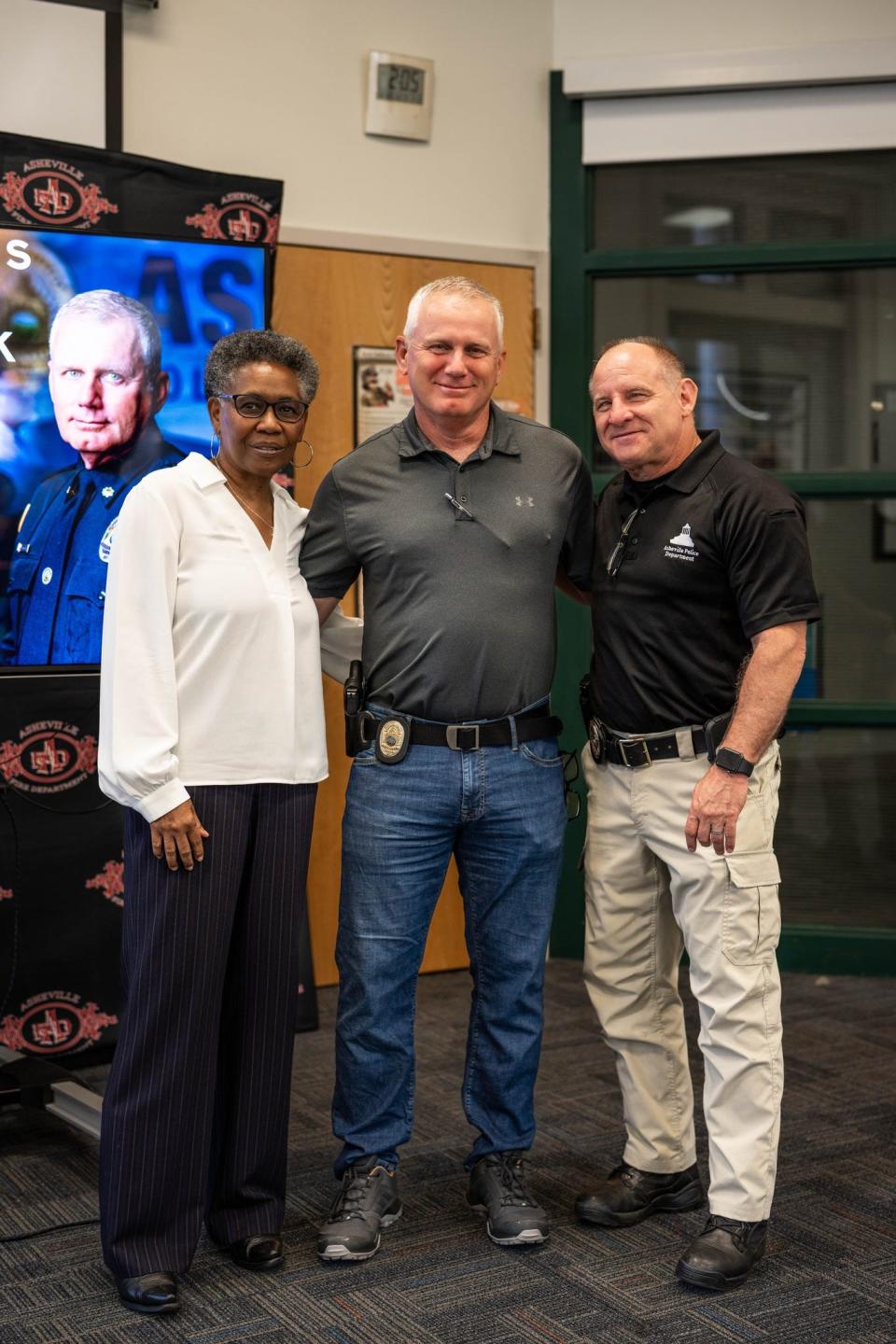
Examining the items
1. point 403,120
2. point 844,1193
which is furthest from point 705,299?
point 844,1193

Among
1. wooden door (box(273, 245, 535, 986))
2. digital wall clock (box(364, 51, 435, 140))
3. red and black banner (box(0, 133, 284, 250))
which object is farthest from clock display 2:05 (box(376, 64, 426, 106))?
red and black banner (box(0, 133, 284, 250))

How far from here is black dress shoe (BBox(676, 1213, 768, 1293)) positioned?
2.21m

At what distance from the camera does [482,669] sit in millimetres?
2297

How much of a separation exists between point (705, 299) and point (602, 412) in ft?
6.76

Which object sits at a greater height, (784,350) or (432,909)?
(784,350)

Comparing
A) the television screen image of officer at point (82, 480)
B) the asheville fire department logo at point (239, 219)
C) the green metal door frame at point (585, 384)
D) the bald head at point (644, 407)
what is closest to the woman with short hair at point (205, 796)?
the bald head at point (644, 407)

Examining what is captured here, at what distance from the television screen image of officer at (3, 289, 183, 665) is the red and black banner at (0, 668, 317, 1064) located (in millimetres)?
155

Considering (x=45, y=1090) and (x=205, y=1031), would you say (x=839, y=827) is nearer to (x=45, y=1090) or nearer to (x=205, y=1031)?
(x=45, y=1090)

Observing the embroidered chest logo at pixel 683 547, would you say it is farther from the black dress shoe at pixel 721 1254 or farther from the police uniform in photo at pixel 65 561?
the police uniform in photo at pixel 65 561

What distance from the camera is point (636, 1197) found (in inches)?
97.7

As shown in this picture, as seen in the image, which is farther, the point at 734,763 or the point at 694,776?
the point at 694,776

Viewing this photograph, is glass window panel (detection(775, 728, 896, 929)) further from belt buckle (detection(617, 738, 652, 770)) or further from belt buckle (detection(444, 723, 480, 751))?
belt buckle (detection(444, 723, 480, 751))

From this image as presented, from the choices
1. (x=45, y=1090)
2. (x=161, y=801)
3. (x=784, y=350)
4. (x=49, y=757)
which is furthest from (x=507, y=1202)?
(x=784, y=350)

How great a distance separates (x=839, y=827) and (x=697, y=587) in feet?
7.16
